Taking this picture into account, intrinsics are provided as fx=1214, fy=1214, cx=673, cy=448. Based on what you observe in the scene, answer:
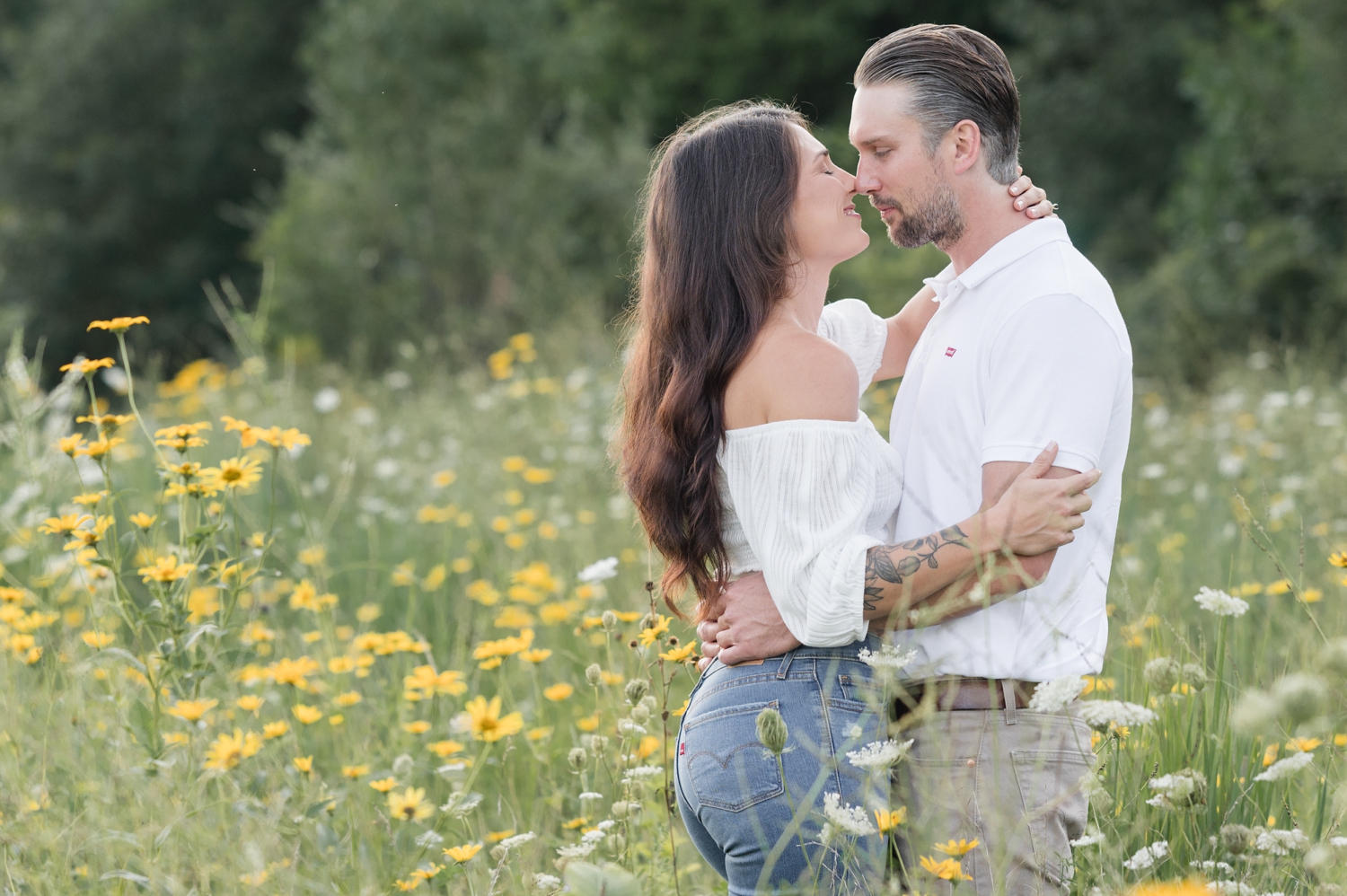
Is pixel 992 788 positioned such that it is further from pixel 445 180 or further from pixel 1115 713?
pixel 445 180

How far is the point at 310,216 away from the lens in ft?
41.6

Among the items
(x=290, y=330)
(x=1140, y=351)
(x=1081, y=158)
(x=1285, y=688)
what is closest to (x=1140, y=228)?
Answer: (x=1081, y=158)

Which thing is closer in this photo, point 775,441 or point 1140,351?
point 775,441

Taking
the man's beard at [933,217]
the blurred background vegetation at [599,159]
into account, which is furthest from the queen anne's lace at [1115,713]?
the blurred background vegetation at [599,159]

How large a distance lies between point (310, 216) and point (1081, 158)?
9865 millimetres

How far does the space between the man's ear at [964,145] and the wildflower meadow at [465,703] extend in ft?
2.71

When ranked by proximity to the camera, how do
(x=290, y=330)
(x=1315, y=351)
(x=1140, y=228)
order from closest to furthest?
(x=1315, y=351) → (x=290, y=330) → (x=1140, y=228)

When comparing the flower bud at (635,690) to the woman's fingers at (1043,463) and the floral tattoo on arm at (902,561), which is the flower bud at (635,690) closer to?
the floral tattoo on arm at (902,561)

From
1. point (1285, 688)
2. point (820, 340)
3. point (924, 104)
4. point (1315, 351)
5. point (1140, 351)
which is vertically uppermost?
point (924, 104)

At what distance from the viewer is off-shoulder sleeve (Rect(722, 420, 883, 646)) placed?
6.35ft

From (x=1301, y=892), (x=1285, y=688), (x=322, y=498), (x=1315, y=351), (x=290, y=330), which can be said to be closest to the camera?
(x=1285, y=688)

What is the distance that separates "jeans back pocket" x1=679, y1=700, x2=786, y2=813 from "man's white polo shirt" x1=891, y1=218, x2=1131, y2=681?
0.30m

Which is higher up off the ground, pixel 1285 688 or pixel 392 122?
pixel 392 122

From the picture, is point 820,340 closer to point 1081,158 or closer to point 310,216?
point 310,216
